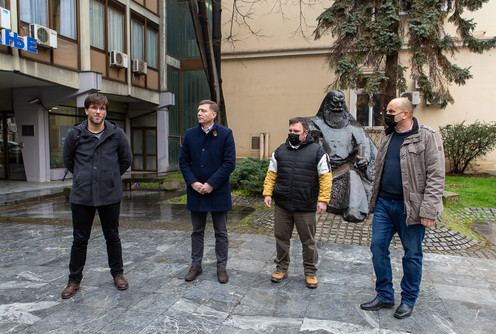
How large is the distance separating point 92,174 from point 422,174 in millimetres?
2899

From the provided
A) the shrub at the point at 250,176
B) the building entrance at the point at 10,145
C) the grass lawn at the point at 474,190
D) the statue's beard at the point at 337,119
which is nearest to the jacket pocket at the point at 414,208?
the statue's beard at the point at 337,119

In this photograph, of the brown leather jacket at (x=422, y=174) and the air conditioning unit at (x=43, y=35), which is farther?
the air conditioning unit at (x=43, y=35)

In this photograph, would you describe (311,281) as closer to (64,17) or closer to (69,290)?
(69,290)

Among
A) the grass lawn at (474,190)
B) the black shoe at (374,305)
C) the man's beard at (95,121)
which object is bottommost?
the black shoe at (374,305)

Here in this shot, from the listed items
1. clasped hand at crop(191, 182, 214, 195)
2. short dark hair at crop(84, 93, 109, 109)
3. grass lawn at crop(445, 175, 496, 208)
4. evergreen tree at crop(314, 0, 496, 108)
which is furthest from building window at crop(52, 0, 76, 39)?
grass lawn at crop(445, 175, 496, 208)

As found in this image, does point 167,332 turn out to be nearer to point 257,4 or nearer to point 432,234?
point 432,234

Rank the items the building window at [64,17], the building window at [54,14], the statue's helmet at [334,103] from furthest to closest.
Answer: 1. the building window at [64,17]
2. the building window at [54,14]
3. the statue's helmet at [334,103]

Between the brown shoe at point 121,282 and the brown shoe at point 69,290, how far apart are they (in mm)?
358

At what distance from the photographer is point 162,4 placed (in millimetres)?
17828

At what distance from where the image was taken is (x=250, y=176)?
1008 centimetres

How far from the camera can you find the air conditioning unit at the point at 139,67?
16.0m

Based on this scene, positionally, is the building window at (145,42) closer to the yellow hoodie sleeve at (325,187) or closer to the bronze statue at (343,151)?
the bronze statue at (343,151)

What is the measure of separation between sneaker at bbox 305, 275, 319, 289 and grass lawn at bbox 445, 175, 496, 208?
6077 millimetres

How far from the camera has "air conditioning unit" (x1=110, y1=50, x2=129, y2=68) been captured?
14664 mm
